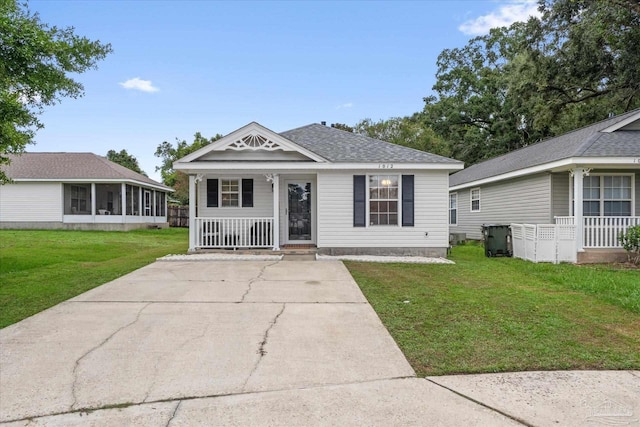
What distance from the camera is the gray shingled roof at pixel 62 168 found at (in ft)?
71.9

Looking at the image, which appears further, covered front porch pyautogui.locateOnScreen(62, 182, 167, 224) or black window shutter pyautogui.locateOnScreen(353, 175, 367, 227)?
covered front porch pyautogui.locateOnScreen(62, 182, 167, 224)

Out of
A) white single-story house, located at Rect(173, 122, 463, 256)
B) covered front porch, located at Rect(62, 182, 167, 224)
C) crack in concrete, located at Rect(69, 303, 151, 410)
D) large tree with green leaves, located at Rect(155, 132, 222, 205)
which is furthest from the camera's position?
large tree with green leaves, located at Rect(155, 132, 222, 205)

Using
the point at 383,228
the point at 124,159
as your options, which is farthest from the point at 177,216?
the point at 383,228

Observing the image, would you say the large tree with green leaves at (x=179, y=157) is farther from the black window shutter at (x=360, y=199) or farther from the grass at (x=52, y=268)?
the black window shutter at (x=360, y=199)

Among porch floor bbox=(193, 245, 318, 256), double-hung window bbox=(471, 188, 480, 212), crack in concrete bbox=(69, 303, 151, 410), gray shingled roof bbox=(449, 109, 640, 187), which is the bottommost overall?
crack in concrete bbox=(69, 303, 151, 410)

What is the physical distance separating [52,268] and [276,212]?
5.95 meters

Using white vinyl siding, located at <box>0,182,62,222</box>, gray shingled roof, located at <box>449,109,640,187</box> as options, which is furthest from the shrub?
white vinyl siding, located at <box>0,182,62,222</box>

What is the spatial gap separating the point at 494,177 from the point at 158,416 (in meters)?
15.3

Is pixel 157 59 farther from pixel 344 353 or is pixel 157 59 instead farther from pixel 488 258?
pixel 344 353

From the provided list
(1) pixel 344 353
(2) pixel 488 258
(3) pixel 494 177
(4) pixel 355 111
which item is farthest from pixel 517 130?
(1) pixel 344 353

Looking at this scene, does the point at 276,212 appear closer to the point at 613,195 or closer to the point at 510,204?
the point at 510,204

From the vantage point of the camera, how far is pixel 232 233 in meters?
12.5

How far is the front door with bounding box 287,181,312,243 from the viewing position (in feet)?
43.0

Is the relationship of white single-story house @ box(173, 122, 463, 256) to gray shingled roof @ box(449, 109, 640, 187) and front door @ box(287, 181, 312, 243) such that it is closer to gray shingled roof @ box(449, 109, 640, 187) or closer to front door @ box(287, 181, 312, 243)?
front door @ box(287, 181, 312, 243)
